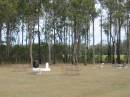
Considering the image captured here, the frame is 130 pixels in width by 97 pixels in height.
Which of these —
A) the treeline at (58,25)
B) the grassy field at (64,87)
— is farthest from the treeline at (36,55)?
the grassy field at (64,87)

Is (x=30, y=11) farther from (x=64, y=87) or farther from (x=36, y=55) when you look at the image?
(x=64, y=87)

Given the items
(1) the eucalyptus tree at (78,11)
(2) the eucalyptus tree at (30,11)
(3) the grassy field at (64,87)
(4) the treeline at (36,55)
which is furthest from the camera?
(4) the treeline at (36,55)

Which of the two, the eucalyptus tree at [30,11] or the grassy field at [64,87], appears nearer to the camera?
the grassy field at [64,87]

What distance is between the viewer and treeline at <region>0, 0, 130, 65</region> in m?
66.5

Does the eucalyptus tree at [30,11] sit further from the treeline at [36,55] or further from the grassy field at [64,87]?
the grassy field at [64,87]

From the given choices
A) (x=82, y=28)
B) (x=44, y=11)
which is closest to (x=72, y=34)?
(x=82, y=28)

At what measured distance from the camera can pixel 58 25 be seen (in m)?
76.2

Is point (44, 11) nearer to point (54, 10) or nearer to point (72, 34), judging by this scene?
point (54, 10)

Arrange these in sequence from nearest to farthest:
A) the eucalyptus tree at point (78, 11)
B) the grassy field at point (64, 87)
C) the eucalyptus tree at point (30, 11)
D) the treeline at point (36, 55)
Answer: the grassy field at point (64, 87) < the eucalyptus tree at point (30, 11) < the eucalyptus tree at point (78, 11) < the treeline at point (36, 55)

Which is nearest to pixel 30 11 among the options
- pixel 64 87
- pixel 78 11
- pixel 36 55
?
pixel 78 11

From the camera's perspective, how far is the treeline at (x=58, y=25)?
66500 mm

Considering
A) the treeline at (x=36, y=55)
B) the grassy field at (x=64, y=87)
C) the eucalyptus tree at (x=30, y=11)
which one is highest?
the eucalyptus tree at (x=30, y=11)

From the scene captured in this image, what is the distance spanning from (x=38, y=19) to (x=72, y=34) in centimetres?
992

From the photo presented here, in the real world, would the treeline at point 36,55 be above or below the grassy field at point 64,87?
above
